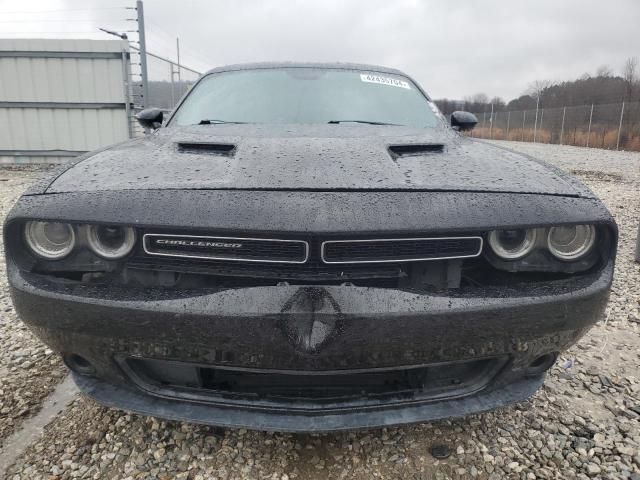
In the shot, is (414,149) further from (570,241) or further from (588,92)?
(588,92)

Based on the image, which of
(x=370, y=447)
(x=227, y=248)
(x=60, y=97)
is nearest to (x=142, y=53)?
(x=60, y=97)

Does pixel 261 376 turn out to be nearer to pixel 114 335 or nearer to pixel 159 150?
pixel 114 335

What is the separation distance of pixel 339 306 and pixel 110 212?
2.40 feet

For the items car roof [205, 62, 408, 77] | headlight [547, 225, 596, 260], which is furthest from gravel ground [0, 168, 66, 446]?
headlight [547, 225, 596, 260]

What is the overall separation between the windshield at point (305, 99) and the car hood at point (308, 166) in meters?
0.43

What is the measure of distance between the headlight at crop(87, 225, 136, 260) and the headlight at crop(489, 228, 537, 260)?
115 cm

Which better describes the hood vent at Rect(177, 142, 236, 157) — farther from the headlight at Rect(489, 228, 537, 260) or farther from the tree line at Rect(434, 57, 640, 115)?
the tree line at Rect(434, 57, 640, 115)

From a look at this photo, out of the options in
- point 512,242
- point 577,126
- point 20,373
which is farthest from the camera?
point 577,126

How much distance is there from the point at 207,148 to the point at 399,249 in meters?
0.94

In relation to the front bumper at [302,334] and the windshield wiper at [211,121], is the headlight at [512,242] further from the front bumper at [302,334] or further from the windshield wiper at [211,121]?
the windshield wiper at [211,121]

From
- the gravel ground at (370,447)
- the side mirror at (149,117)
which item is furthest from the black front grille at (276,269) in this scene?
the side mirror at (149,117)

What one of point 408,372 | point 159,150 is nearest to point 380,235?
point 408,372

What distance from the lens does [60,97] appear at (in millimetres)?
9984

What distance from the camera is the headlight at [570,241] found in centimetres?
154
